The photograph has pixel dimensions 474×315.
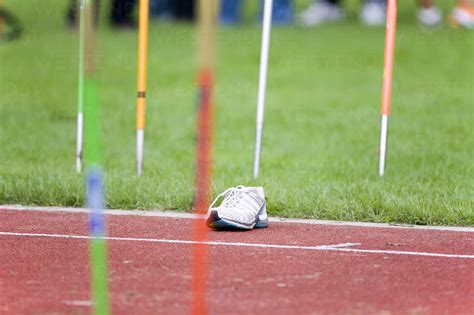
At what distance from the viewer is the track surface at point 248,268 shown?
614 cm

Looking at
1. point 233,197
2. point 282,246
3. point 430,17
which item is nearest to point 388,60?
point 233,197

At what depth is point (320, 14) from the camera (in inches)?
1003

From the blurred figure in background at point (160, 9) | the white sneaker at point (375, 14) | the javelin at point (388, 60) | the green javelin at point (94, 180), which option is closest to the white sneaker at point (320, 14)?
the white sneaker at point (375, 14)

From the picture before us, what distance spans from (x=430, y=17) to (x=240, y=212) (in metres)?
16.1

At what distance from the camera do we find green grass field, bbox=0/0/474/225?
9898mm

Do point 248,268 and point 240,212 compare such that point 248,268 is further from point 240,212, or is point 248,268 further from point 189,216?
point 189,216

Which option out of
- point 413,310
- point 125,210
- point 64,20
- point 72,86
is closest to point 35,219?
point 125,210

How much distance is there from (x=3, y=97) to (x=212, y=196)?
838 centimetres

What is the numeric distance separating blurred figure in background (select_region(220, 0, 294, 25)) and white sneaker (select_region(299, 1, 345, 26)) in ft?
0.97

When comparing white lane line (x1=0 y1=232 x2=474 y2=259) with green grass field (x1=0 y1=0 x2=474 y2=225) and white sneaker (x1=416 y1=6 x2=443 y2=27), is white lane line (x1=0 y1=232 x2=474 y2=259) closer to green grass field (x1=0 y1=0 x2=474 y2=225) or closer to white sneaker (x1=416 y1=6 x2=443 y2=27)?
green grass field (x1=0 y1=0 x2=474 y2=225)

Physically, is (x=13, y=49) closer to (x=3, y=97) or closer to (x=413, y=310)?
(x=3, y=97)

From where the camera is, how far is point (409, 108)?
1653cm

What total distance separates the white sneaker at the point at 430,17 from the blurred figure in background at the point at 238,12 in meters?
2.41

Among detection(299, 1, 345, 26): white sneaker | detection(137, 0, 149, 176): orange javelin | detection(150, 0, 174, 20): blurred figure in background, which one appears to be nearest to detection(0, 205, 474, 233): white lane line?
detection(137, 0, 149, 176): orange javelin
